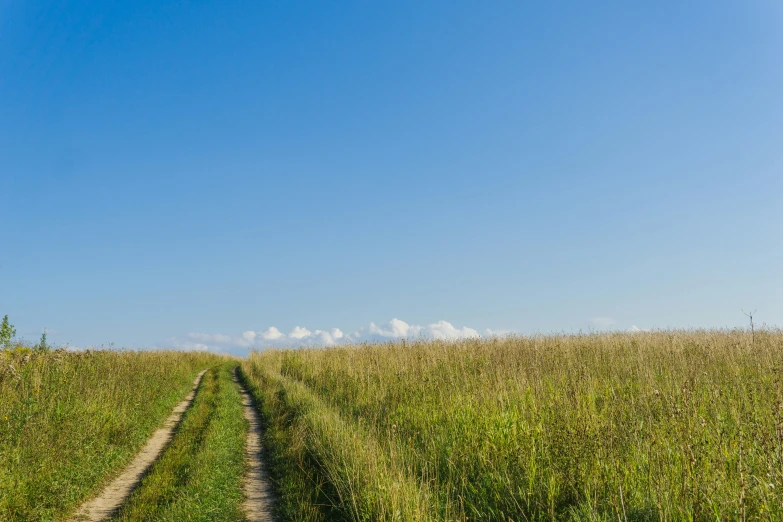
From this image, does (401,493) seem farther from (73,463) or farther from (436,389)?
(73,463)

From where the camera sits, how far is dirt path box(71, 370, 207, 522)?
288 inches

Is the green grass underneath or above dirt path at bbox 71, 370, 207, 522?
above

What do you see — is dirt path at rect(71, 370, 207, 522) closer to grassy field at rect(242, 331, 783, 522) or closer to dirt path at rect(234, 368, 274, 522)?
dirt path at rect(234, 368, 274, 522)

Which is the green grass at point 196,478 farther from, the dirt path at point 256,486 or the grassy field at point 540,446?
the grassy field at point 540,446

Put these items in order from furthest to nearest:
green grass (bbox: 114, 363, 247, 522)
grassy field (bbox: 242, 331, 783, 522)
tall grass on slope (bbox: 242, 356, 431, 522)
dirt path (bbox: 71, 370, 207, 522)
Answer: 1. dirt path (bbox: 71, 370, 207, 522)
2. green grass (bbox: 114, 363, 247, 522)
3. tall grass on slope (bbox: 242, 356, 431, 522)
4. grassy field (bbox: 242, 331, 783, 522)

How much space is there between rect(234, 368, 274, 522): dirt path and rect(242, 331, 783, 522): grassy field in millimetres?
297

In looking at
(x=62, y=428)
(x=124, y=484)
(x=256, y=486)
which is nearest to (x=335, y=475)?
(x=256, y=486)

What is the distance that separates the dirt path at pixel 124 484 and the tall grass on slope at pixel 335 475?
247cm

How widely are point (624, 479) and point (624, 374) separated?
738 centimetres

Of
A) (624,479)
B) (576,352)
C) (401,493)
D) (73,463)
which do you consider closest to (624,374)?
(576,352)

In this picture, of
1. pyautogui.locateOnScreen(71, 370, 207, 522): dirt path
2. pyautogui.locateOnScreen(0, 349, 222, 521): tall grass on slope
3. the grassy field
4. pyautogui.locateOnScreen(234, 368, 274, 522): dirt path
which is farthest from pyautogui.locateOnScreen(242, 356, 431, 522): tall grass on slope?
pyautogui.locateOnScreen(0, 349, 222, 521): tall grass on slope

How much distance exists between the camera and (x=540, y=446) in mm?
6324

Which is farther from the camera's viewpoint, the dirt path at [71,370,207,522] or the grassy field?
the dirt path at [71,370,207,522]

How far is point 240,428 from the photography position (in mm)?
12633
